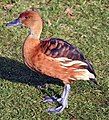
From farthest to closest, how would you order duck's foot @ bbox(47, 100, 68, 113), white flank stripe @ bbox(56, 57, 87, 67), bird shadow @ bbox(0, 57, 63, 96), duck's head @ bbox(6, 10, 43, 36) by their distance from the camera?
bird shadow @ bbox(0, 57, 63, 96), duck's foot @ bbox(47, 100, 68, 113), duck's head @ bbox(6, 10, 43, 36), white flank stripe @ bbox(56, 57, 87, 67)

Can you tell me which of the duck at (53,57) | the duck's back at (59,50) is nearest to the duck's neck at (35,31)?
the duck at (53,57)

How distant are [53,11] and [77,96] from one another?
85.1 inches

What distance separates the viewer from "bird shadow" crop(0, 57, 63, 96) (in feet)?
19.6

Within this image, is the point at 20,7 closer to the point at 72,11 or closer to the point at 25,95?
the point at 72,11

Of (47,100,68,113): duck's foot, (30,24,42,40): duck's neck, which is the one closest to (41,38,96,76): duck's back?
(30,24,42,40): duck's neck

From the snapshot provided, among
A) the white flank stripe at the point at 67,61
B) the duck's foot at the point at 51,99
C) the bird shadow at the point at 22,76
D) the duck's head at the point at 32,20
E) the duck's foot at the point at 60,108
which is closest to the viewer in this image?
the white flank stripe at the point at 67,61

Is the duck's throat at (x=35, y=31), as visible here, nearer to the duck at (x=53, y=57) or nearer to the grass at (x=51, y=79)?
the duck at (x=53, y=57)

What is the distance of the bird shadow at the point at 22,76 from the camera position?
5.97 m

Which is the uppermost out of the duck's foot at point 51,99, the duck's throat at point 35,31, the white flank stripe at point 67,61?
the duck's throat at point 35,31

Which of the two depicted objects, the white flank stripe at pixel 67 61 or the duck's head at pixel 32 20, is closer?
the white flank stripe at pixel 67 61

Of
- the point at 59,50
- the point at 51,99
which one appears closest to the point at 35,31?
the point at 59,50

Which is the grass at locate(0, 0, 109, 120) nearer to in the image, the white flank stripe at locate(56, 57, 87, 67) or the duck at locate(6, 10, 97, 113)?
the duck at locate(6, 10, 97, 113)

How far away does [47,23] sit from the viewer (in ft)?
23.9

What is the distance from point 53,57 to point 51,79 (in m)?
0.89
